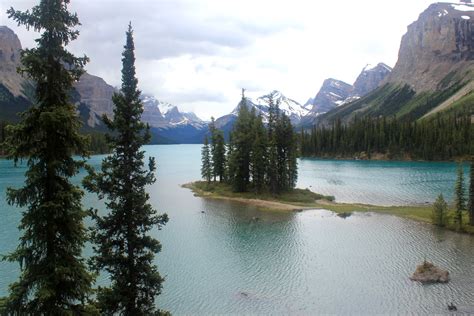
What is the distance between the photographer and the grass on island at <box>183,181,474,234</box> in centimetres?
7463

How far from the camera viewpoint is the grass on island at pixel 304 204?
245 ft

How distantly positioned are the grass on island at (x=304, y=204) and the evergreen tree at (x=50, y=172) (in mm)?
62037

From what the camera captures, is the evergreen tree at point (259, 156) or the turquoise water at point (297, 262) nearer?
the turquoise water at point (297, 262)

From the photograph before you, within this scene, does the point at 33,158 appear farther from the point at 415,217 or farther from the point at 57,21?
the point at 415,217

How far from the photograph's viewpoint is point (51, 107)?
17.4 meters

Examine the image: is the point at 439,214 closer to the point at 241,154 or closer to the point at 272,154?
the point at 272,154

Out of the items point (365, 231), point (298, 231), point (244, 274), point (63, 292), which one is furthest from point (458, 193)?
point (63, 292)

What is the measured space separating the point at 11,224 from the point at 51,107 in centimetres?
5728

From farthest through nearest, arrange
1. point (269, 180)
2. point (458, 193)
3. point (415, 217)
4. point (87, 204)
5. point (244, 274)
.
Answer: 1. point (269, 180)
2. point (87, 204)
3. point (415, 217)
4. point (458, 193)
5. point (244, 274)

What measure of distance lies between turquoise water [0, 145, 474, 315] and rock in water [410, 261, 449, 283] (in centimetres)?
94

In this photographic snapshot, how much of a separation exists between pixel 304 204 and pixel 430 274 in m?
45.4

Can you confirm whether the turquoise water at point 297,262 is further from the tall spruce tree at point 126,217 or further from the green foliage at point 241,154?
the green foliage at point 241,154

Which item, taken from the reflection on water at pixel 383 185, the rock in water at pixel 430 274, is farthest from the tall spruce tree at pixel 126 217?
the reflection on water at pixel 383 185

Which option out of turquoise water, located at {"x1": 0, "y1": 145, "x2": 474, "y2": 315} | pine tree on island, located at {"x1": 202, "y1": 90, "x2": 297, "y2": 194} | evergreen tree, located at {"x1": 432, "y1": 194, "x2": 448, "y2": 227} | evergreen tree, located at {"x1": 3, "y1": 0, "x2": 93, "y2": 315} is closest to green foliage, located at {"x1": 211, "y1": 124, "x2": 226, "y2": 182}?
pine tree on island, located at {"x1": 202, "y1": 90, "x2": 297, "y2": 194}
